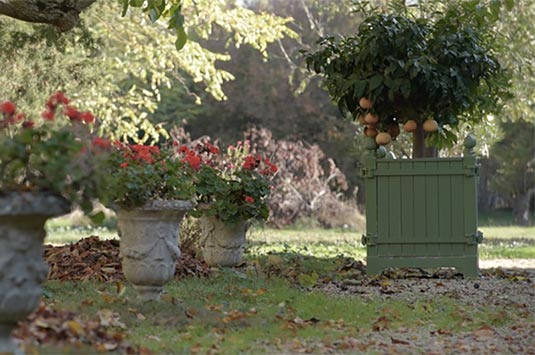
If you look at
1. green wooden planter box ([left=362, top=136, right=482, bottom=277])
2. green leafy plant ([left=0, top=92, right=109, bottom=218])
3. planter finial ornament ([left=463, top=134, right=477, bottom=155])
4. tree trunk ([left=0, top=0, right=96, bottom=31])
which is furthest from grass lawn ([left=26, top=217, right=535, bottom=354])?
tree trunk ([left=0, top=0, right=96, bottom=31])

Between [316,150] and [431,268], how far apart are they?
13.8m

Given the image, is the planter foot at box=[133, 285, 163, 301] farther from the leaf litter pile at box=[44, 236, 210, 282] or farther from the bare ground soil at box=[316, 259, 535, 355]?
the leaf litter pile at box=[44, 236, 210, 282]

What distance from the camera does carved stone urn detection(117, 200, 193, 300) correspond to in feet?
21.3

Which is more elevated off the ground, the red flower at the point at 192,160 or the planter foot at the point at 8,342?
the red flower at the point at 192,160

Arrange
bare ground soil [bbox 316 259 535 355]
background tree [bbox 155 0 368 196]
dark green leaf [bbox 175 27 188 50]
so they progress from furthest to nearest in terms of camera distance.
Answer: background tree [bbox 155 0 368 196], dark green leaf [bbox 175 27 188 50], bare ground soil [bbox 316 259 535 355]

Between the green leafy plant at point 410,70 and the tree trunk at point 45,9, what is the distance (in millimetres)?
2570

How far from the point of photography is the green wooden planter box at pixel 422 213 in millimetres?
9672

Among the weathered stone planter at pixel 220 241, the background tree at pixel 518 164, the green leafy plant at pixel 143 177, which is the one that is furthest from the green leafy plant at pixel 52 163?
the background tree at pixel 518 164

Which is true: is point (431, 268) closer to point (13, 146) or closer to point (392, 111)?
point (392, 111)

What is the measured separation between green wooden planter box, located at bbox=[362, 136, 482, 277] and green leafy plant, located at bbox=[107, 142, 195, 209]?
302 centimetres

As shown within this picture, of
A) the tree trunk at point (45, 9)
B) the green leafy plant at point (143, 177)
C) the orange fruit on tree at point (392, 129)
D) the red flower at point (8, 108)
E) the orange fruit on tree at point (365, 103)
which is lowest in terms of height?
the green leafy plant at point (143, 177)

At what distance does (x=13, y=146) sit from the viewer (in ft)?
14.2

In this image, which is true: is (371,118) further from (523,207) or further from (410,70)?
(523,207)

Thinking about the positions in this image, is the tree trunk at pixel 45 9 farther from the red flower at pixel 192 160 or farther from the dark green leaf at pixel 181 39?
the dark green leaf at pixel 181 39
